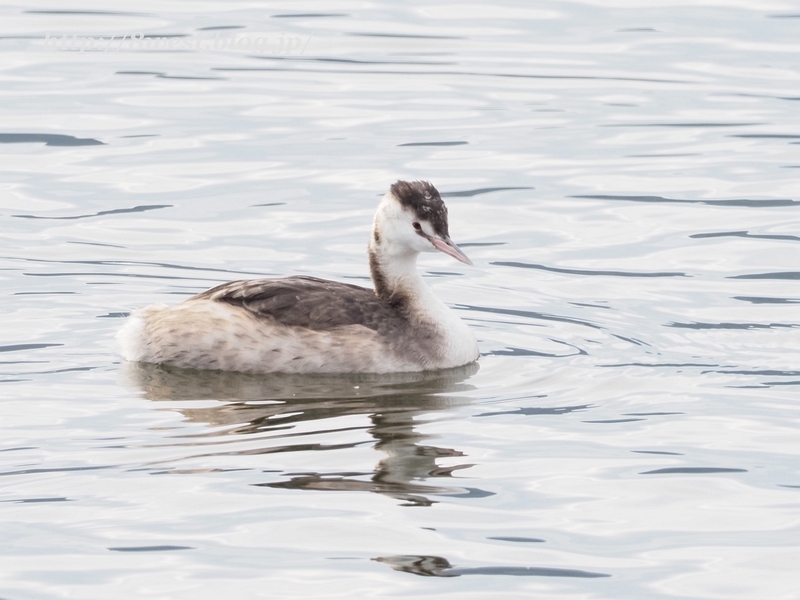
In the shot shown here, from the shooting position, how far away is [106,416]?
31.5ft

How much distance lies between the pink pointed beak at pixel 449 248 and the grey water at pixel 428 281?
699 mm

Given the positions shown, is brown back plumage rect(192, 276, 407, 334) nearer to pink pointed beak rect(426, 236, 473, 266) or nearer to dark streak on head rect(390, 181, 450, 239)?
pink pointed beak rect(426, 236, 473, 266)

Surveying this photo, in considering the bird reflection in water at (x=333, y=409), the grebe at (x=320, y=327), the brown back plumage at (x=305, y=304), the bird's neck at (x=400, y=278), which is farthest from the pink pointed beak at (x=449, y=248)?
the bird reflection in water at (x=333, y=409)

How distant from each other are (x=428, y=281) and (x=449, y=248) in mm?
2407

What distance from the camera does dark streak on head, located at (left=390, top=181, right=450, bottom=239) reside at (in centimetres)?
1089

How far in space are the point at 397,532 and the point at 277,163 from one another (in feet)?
30.1

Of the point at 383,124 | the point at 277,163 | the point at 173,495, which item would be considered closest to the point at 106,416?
the point at 173,495

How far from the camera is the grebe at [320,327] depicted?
35.4ft

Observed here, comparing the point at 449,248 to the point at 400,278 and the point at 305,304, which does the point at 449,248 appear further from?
the point at 305,304

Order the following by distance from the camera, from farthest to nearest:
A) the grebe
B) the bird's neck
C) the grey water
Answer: the bird's neck → the grebe → the grey water

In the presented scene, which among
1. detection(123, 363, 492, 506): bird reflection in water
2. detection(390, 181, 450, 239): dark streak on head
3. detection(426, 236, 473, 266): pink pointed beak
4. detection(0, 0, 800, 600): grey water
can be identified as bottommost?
detection(123, 363, 492, 506): bird reflection in water

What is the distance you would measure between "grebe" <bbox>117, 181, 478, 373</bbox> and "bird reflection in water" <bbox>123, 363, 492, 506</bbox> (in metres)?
0.08

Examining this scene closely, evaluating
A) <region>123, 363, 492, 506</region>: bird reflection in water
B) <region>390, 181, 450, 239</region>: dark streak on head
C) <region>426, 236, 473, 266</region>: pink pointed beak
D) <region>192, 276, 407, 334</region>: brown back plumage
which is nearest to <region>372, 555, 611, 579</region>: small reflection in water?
<region>123, 363, 492, 506</region>: bird reflection in water

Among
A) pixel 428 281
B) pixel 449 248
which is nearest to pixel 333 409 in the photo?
pixel 449 248
